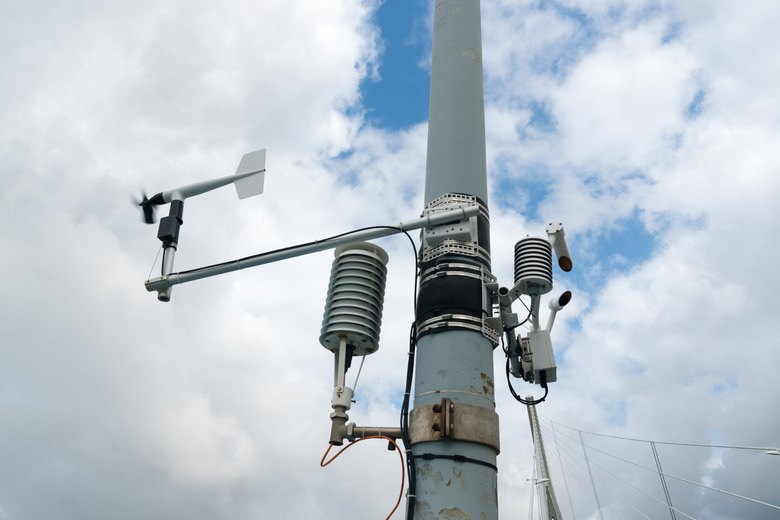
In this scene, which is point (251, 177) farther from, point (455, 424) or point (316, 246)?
point (455, 424)

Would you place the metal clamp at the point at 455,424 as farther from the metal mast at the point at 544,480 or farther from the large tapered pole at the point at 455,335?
the metal mast at the point at 544,480

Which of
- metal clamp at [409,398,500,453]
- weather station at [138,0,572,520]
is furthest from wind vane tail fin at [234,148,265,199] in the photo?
metal clamp at [409,398,500,453]

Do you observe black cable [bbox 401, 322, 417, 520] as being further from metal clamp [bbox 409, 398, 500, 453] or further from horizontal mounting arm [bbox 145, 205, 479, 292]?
horizontal mounting arm [bbox 145, 205, 479, 292]

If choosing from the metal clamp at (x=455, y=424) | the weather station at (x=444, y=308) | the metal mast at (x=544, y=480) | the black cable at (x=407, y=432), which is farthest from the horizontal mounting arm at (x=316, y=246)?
the metal mast at (x=544, y=480)

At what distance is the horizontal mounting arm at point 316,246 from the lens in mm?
8727

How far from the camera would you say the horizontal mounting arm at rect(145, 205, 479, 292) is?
873 centimetres

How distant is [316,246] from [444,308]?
7.01 ft

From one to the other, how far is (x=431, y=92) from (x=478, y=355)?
556 cm

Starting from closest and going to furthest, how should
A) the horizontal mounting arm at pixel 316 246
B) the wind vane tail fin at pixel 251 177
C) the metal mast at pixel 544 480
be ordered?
the horizontal mounting arm at pixel 316 246, the wind vane tail fin at pixel 251 177, the metal mast at pixel 544 480

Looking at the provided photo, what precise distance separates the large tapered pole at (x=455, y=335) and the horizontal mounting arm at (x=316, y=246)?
41 centimetres

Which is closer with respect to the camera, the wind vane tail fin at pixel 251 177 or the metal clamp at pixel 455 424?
the metal clamp at pixel 455 424

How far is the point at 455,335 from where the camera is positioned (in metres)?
7.98

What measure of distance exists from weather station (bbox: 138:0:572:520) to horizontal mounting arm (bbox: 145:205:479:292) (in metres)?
0.02

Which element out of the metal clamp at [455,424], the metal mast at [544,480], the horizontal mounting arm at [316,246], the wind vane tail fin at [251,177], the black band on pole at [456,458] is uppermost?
the metal mast at [544,480]
